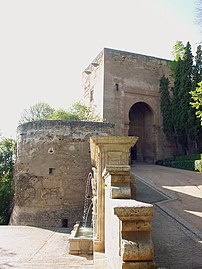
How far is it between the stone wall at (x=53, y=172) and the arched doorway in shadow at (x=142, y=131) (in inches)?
449

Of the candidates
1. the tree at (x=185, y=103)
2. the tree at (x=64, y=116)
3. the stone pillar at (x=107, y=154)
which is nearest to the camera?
the stone pillar at (x=107, y=154)

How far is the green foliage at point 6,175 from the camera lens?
60.7 feet

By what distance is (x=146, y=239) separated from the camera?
117 inches

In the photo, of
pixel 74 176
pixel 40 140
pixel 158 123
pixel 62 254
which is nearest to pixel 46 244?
pixel 62 254

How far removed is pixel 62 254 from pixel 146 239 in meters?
6.50

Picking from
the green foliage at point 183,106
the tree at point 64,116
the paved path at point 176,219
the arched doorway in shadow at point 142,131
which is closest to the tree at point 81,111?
the tree at point 64,116

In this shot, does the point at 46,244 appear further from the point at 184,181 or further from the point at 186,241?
the point at 184,181

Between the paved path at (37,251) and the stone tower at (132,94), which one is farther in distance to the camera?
the stone tower at (132,94)

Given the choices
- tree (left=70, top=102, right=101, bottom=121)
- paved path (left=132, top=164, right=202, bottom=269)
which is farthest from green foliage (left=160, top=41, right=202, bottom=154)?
paved path (left=132, top=164, right=202, bottom=269)

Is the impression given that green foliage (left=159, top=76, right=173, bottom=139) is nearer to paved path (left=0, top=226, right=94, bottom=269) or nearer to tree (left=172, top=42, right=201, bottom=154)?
tree (left=172, top=42, right=201, bottom=154)

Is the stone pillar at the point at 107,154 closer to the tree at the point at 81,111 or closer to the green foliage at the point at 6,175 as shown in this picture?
the green foliage at the point at 6,175

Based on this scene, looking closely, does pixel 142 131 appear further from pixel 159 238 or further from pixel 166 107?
pixel 159 238

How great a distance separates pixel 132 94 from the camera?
24422 millimetres

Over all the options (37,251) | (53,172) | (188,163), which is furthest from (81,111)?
(37,251)
